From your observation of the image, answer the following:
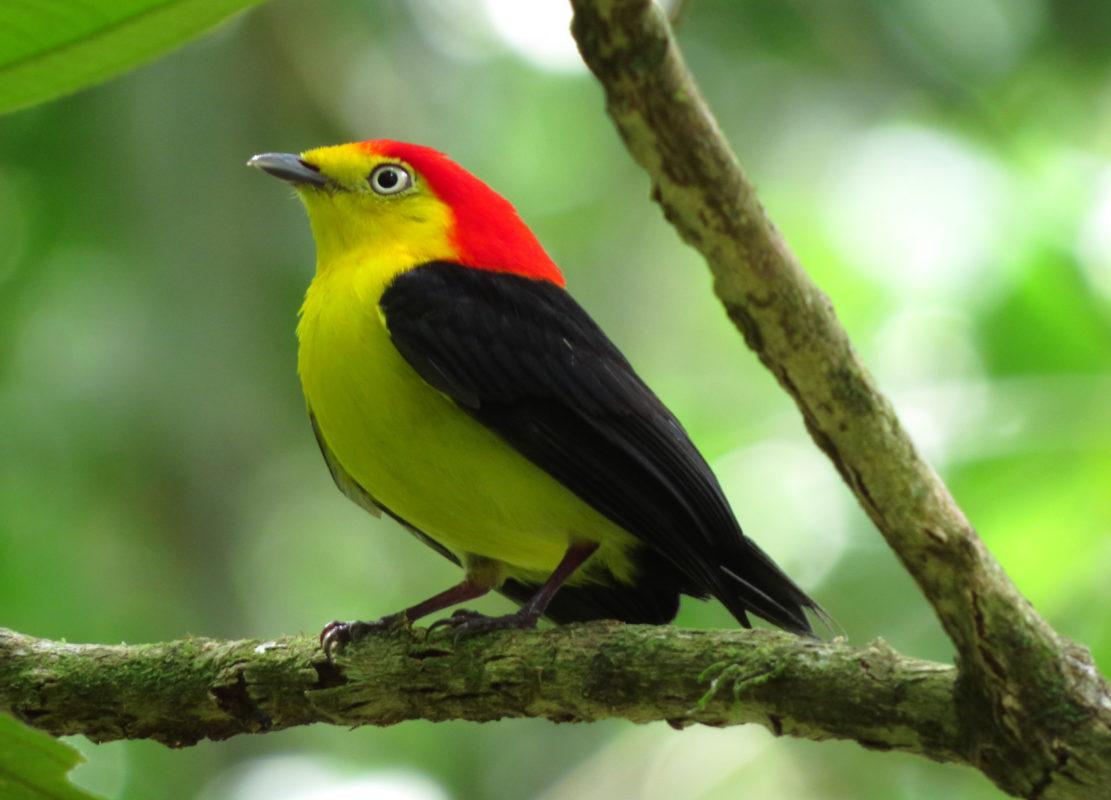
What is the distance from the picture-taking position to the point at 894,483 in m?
2.58

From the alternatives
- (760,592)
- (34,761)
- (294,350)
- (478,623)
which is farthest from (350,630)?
(294,350)

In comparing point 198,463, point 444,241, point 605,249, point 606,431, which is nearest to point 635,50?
point 606,431

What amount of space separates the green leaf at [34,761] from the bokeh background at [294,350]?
3.73 m

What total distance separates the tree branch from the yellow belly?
1.46 metres

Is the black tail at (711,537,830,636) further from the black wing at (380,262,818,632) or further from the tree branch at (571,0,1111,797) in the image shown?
the tree branch at (571,0,1111,797)

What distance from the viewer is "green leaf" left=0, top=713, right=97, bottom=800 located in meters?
2.50

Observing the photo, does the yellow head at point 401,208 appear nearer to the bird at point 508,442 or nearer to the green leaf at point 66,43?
the bird at point 508,442

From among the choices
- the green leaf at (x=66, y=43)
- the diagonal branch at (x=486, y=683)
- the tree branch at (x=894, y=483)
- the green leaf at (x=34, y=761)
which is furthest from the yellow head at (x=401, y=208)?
the green leaf at (x=34, y=761)

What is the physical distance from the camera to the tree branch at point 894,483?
2545 mm

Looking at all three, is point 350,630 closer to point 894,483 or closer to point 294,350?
point 894,483

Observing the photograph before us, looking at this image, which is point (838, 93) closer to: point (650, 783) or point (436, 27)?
point (436, 27)

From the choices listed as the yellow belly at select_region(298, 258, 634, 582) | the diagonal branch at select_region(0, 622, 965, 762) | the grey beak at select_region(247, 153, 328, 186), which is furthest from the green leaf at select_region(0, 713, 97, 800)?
the grey beak at select_region(247, 153, 328, 186)

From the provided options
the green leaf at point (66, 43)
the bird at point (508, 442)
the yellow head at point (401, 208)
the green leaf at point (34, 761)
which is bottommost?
the green leaf at point (34, 761)

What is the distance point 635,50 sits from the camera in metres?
2.38
